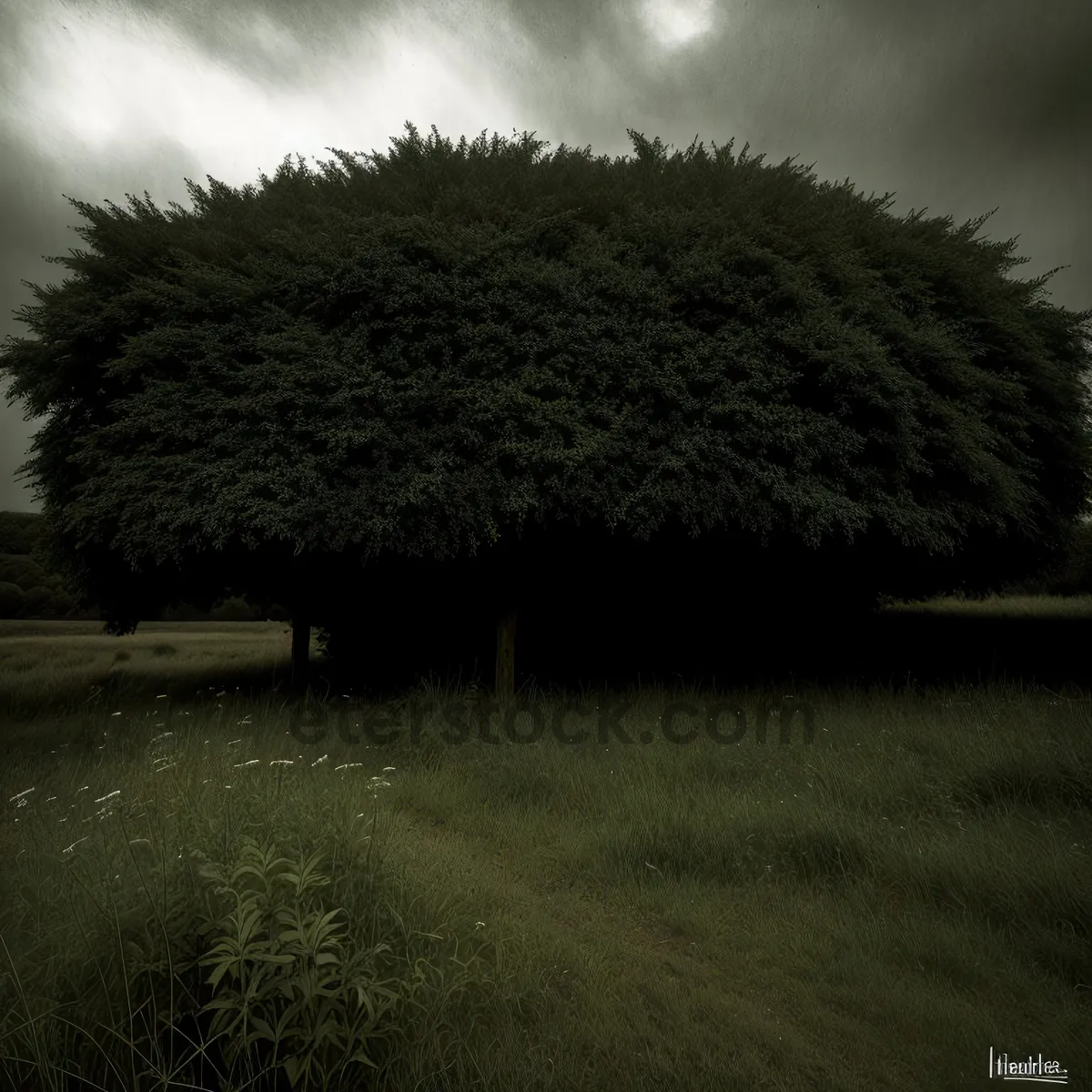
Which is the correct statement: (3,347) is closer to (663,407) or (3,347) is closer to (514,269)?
(514,269)

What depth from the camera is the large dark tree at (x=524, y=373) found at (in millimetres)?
9266

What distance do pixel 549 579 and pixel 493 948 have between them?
906 centimetres

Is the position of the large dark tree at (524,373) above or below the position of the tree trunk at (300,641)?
above

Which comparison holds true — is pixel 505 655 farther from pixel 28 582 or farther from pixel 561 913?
pixel 28 582

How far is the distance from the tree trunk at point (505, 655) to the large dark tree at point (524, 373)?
0.36 ft

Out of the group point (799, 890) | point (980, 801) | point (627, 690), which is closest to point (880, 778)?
point (980, 801)

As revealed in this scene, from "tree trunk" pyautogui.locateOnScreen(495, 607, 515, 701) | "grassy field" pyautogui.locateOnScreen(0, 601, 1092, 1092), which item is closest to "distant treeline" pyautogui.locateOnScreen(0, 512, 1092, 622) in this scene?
"tree trunk" pyautogui.locateOnScreen(495, 607, 515, 701)

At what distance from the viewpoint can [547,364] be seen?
9.53 m

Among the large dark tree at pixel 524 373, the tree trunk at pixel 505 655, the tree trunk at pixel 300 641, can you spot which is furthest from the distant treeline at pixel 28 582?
the tree trunk at pixel 505 655

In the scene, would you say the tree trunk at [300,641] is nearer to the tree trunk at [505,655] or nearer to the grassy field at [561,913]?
the tree trunk at [505,655]

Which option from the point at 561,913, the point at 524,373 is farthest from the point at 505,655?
the point at 561,913

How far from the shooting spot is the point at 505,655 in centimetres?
1072

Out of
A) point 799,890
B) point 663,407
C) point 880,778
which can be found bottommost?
point 799,890

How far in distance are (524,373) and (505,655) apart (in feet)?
14.1
